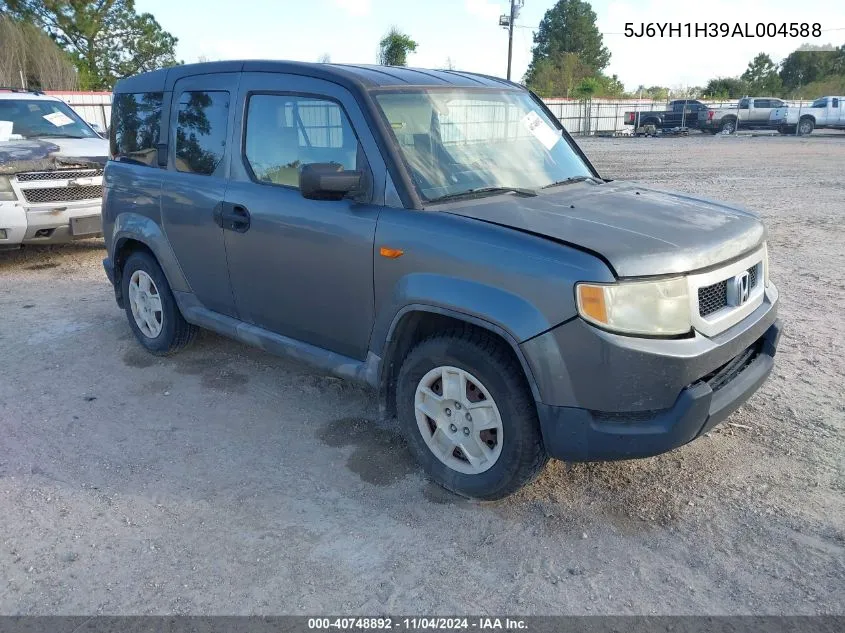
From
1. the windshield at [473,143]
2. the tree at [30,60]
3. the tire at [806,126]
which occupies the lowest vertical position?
the windshield at [473,143]

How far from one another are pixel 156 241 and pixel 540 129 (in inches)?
107

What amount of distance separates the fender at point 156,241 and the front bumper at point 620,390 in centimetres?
285

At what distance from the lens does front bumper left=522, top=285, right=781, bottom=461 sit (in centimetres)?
273

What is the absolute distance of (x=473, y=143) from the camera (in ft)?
12.3

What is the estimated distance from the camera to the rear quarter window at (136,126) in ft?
15.9

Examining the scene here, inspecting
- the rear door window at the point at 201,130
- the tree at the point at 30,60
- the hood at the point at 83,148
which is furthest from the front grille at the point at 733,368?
the tree at the point at 30,60

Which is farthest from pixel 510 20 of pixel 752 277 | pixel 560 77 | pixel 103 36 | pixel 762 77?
pixel 762 77

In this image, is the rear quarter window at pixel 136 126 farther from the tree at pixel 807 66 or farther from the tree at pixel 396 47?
the tree at pixel 807 66

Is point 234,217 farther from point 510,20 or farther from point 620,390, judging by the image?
point 510,20

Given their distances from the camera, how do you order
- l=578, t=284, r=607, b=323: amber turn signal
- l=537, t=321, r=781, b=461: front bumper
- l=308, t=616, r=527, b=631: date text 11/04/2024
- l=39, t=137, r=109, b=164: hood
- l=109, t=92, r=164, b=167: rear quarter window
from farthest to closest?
l=39, t=137, r=109, b=164: hood → l=109, t=92, r=164, b=167: rear quarter window → l=537, t=321, r=781, b=461: front bumper → l=578, t=284, r=607, b=323: amber turn signal → l=308, t=616, r=527, b=631: date text 11/04/2024

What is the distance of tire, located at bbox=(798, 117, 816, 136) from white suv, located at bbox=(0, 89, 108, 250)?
108ft

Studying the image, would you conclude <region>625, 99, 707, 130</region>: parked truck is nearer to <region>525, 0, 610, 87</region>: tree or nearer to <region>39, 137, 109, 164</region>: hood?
<region>39, 137, 109, 164</region>: hood

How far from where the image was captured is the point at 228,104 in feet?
13.9

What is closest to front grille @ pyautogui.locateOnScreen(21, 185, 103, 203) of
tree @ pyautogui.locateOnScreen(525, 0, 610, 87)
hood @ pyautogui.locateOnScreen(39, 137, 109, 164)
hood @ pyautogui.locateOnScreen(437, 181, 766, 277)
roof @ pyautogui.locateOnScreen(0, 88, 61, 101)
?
hood @ pyautogui.locateOnScreen(39, 137, 109, 164)
